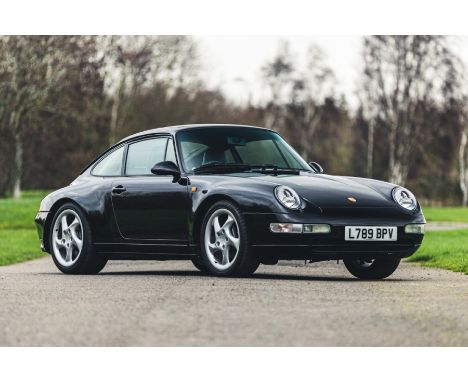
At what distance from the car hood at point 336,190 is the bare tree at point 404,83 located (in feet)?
149

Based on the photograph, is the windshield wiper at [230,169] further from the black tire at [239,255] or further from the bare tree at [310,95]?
the bare tree at [310,95]

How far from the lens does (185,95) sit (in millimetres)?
60562

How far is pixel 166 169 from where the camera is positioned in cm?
1134

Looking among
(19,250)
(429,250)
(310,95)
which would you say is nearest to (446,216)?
(429,250)

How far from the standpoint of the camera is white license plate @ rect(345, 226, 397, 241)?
1045cm

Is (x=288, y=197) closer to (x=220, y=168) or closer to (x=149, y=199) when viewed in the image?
(x=220, y=168)

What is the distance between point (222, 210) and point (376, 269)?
196 centimetres

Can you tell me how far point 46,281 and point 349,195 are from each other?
3079mm

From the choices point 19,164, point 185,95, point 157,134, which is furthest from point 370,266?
point 185,95

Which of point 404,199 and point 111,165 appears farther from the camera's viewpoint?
point 111,165

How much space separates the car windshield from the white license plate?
152 centimetres

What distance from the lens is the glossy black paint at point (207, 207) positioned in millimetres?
10383

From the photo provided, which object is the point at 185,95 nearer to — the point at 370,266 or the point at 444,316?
the point at 370,266

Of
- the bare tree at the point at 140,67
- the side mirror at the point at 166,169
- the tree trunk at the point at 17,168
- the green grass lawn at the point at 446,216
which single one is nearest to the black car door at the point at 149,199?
the side mirror at the point at 166,169
